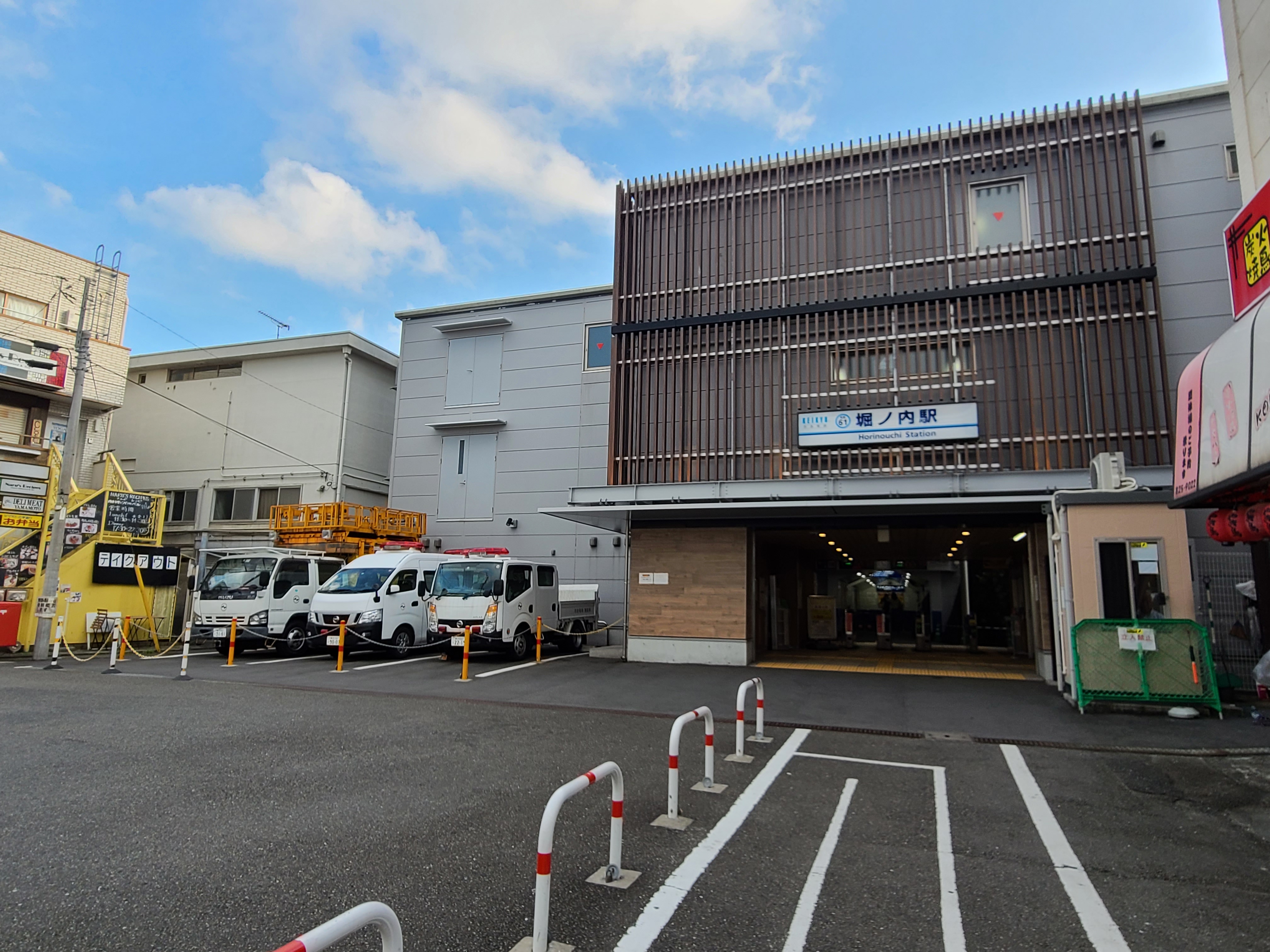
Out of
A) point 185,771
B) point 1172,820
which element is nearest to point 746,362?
point 1172,820

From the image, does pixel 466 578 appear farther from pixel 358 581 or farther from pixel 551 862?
pixel 551 862

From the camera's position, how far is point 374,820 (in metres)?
5.58

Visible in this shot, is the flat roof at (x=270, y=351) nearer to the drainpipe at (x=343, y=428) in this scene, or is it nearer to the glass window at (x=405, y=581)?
the drainpipe at (x=343, y=428)

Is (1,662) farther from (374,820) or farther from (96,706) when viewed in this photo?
(374,820)

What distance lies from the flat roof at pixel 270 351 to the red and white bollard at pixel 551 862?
86.8ft

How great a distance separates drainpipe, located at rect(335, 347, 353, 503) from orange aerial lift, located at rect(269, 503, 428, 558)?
2.55m

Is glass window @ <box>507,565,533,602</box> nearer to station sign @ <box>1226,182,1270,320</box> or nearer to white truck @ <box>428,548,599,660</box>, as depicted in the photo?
white truck @ <box>428,548,599,660</box>

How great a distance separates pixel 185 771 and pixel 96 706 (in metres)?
4.72

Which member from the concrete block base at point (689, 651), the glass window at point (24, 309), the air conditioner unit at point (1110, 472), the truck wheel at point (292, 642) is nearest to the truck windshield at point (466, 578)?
the concrete block base at point (689, 651)

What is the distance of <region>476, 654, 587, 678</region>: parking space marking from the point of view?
14.5 metres

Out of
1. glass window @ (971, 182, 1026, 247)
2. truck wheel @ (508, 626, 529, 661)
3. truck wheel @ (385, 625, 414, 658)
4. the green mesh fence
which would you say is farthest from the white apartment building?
the green mesh fence

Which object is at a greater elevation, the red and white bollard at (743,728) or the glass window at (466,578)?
the glass window at (466,578)

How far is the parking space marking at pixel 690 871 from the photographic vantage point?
3857 millimetres

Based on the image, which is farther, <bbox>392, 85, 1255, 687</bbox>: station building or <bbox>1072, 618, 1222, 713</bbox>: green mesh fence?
<bbox>392, 85, 1255, 687</bbox>: station building
